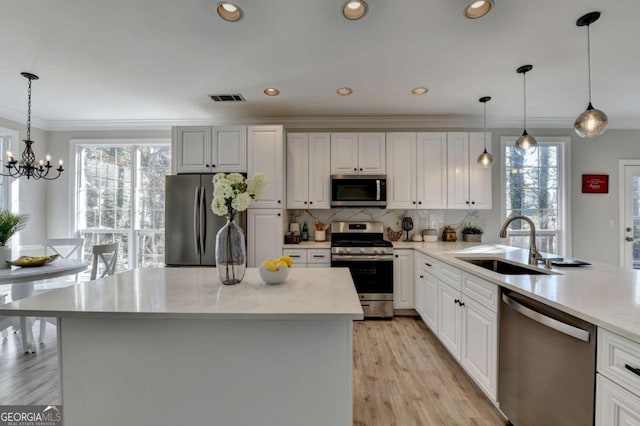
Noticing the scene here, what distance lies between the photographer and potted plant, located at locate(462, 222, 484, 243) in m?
3.78

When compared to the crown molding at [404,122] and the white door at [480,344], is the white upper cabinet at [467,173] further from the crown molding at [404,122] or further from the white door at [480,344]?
the white door at [480,344]

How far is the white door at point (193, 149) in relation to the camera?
345 centimetres

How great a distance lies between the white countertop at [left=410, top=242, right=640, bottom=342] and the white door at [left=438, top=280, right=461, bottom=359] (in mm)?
406

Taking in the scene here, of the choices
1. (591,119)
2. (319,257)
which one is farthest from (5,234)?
(591,119)

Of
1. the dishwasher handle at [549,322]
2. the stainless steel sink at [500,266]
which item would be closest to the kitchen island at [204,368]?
the dishwasher handle at [549,322]

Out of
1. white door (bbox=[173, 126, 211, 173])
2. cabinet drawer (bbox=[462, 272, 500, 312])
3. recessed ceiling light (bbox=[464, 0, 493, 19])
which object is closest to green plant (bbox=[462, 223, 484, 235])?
cabinet drawer (bbox=[462, 272, 500, 312])

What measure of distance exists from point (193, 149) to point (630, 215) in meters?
6.06

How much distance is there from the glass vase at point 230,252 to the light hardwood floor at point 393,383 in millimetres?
1235

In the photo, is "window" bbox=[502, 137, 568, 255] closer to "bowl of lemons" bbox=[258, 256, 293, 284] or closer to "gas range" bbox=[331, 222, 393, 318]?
"gas range" bbox=[331, 222, 393, 318]

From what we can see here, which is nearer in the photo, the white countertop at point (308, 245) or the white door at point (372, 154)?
the white countertop at point (308, 245)

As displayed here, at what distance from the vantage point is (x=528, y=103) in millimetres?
3330

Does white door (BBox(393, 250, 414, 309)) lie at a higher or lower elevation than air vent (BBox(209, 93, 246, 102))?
lower

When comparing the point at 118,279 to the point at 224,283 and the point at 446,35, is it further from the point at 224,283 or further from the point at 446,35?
the point at 446,35

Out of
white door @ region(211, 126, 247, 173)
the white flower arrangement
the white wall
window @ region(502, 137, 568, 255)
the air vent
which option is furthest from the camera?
window @ region(502, 137, 568, 255)
